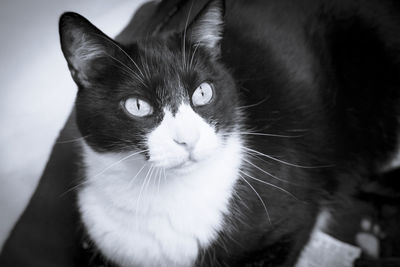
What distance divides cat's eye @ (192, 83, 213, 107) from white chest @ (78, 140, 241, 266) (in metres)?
0.15

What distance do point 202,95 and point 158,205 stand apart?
0.31 meters

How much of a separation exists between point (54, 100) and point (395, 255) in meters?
1.33

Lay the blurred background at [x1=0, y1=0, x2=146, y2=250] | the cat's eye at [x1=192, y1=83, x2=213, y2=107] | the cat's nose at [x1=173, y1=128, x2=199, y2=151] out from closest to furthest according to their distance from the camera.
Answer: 1. the cat's nose at [x1=173, y1=128, x2=199, y2=151]
2. the cat's eye at [x1=192, y1=83, x2=213, y2=107]
3. the blurred background at [x1=0, y1=0, x2=146, y2=250]

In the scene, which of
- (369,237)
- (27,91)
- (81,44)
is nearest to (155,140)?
(81,44)

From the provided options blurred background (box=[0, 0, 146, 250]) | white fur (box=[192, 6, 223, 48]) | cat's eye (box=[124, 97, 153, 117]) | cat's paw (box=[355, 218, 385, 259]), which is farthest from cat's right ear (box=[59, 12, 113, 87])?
cat's paw (box=[355, 218, 385, 259])

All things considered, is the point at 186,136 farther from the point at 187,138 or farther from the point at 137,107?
the point at 137,107

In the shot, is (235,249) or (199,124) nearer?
(199,124)

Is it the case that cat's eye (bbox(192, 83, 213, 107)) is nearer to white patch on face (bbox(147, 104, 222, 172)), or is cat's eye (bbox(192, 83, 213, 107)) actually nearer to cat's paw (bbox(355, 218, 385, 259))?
white patch on face (bbox(147, 104, 222, 172))

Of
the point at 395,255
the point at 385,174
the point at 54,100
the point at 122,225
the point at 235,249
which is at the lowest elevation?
the point at 395,255

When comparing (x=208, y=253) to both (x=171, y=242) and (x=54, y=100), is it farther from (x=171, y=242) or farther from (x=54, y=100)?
(x=54, y=100)

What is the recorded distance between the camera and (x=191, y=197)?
39.9 inches

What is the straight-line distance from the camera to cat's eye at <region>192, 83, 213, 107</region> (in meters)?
0.92

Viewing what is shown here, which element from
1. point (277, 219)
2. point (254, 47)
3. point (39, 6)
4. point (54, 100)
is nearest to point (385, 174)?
point (277, 219)

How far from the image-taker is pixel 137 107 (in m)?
0.88
